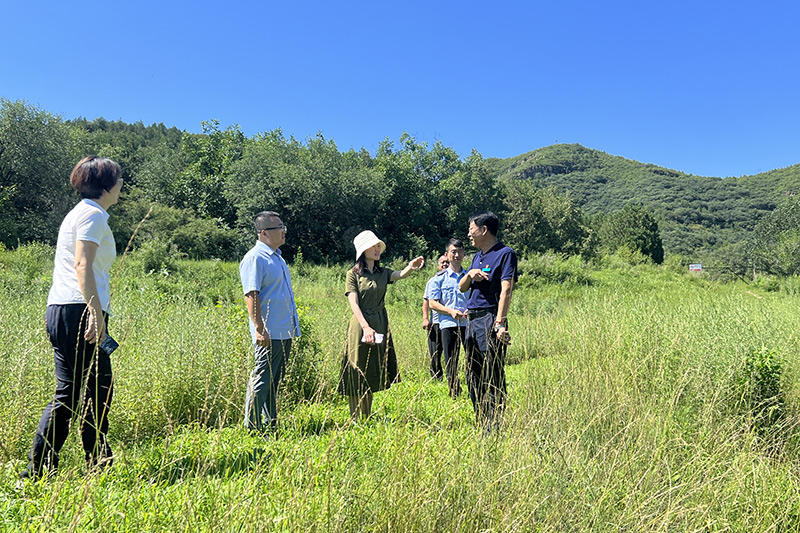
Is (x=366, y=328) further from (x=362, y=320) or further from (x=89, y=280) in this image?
(x=89, y=280)

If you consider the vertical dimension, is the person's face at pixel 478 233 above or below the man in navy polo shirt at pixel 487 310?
above

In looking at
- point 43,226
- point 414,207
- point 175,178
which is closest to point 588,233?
point 414,207

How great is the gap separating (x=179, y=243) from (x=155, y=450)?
21.4 m

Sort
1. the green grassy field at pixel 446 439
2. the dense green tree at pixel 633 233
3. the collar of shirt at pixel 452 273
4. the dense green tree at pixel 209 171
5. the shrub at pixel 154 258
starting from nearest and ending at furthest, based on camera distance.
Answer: the green grassy field at pixel 446 439
the collar of shirt at pixel 452 273
the shrub at pixel 154 258
the dense green tree at pixel 209 171
the dense green tree at pixel 633 233

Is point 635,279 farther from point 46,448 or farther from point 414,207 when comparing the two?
point 46,448

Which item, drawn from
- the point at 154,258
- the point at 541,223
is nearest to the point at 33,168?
the point at 154,258

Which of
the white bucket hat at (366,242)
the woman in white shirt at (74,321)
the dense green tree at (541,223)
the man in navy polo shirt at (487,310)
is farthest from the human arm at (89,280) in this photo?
the dense green tree at (541,223)

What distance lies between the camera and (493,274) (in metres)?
3.92

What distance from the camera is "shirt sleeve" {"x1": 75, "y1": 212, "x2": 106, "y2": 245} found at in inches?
108

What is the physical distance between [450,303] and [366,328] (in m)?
1.96

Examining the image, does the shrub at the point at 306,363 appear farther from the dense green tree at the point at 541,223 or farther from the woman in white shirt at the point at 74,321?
the dense green tree at the point at 541,223

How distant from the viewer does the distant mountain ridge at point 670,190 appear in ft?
297

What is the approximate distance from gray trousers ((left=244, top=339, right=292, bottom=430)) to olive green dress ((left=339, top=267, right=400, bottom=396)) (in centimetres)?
60

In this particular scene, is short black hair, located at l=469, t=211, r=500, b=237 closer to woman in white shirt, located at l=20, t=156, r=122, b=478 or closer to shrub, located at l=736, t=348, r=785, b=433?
shrub, located at l=736, t=348, r=785, b=433
